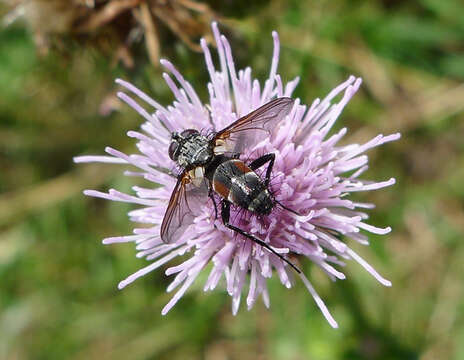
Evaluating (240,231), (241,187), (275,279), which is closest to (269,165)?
(241,187)

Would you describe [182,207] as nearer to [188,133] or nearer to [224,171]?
[224,171]

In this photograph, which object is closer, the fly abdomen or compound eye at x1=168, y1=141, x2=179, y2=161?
the fly abdomen

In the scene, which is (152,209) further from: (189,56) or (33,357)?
(33,357)

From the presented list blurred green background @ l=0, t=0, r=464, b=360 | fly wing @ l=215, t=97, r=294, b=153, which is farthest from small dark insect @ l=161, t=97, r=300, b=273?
blurred green background @ l=0, t=0, r=464, b=360

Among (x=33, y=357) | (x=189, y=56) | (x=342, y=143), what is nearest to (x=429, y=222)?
(x=342, y=143)

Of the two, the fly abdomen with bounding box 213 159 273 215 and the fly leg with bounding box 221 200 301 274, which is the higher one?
the fly abdomen with bounding box 213 159 273 215

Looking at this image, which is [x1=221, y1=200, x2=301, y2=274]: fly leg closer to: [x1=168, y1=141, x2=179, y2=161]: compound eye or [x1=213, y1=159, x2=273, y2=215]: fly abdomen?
[x1=213, y1=159, x2=273, y2=215]: fly abdomen

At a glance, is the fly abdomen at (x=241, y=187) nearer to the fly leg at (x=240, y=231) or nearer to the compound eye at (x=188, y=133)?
the fly leg at (x=240, y=231)
